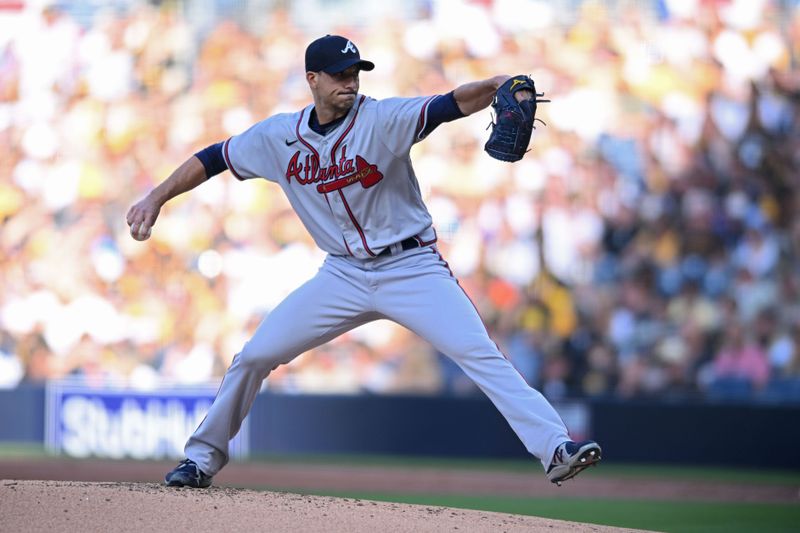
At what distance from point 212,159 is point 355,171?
0.72 metres

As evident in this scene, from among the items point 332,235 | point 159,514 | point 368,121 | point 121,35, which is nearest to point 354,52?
point 368,121

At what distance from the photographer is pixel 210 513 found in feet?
14.2

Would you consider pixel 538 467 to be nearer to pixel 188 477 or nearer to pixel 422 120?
pixel 188 477

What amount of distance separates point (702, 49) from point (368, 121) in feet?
23.9

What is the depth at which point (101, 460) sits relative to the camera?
35.8 feet

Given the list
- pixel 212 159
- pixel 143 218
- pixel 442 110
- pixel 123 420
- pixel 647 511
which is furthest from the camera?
pixel 123 420

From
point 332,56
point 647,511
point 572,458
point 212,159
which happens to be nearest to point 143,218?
point 212,159

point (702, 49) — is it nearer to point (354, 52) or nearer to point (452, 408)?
point (452, 408)

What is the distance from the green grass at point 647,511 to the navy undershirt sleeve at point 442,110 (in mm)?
3224

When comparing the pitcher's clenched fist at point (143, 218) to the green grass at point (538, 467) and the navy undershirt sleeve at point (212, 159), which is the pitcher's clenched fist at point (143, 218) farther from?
the green grass at point (538, 467)

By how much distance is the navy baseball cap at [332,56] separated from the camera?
479 centimetres

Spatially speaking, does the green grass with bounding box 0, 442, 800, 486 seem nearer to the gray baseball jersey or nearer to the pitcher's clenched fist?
the gray baseball jersey

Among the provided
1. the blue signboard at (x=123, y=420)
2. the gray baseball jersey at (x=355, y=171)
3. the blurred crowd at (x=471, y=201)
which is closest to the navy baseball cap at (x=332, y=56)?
the gray baseball jersey at (x=355, y=171)

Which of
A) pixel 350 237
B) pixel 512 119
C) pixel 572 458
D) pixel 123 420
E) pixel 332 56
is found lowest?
pixel 123 420
